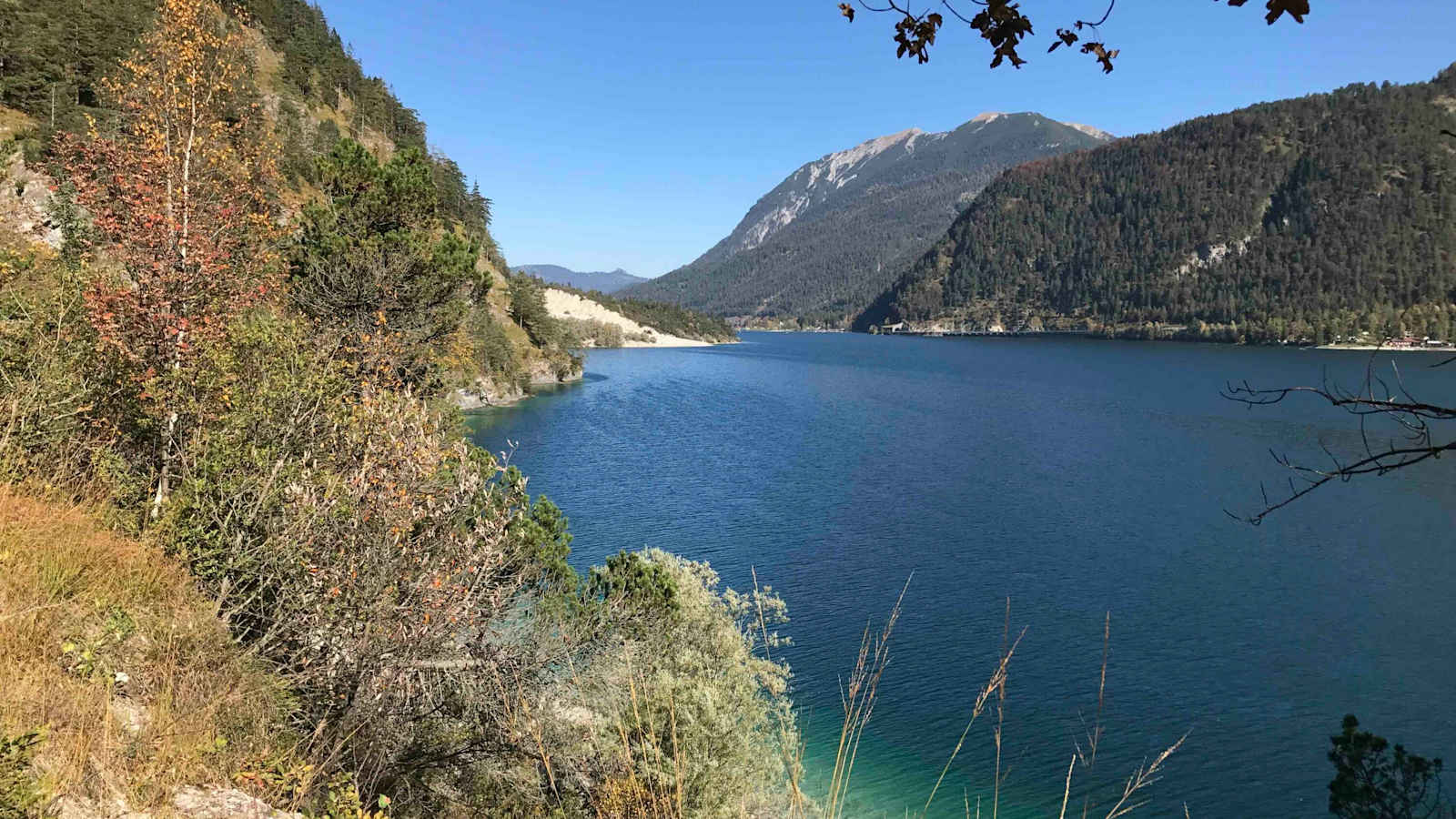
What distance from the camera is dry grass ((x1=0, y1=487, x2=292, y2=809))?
4.39 metres

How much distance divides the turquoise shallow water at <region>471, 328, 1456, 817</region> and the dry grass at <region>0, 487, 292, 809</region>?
15828mm

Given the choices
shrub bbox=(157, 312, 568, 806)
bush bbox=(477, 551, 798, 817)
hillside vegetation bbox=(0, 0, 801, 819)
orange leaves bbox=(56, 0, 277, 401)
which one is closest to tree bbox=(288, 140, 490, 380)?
hillside vegetation bbox=(0, 0, 801, 819)

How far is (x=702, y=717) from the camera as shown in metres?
14.4

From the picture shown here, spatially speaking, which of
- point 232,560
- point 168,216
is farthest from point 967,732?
point 168,216

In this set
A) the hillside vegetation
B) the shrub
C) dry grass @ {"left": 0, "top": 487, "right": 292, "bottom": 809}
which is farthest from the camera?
the shrub

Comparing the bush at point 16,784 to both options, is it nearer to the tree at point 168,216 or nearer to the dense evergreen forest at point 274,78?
the tree at point 168,216

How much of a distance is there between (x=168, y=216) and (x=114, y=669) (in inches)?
286

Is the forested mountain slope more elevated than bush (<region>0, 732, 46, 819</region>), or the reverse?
the forested mountain slope

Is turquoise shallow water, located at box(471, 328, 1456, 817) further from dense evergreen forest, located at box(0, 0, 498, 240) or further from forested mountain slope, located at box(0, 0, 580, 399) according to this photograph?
dense evergreen forest, located at box(0, 0, 498, 240)

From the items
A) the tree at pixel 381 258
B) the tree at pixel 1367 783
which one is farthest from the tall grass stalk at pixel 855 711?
the tree at pixel 381 258

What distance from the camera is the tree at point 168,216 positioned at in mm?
10102

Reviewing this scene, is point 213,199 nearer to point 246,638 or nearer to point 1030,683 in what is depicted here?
point 246,638

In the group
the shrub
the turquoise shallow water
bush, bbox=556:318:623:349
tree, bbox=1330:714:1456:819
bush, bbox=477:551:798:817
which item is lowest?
the turquoise shallow water

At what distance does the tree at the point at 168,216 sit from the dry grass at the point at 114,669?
7.85 ft
